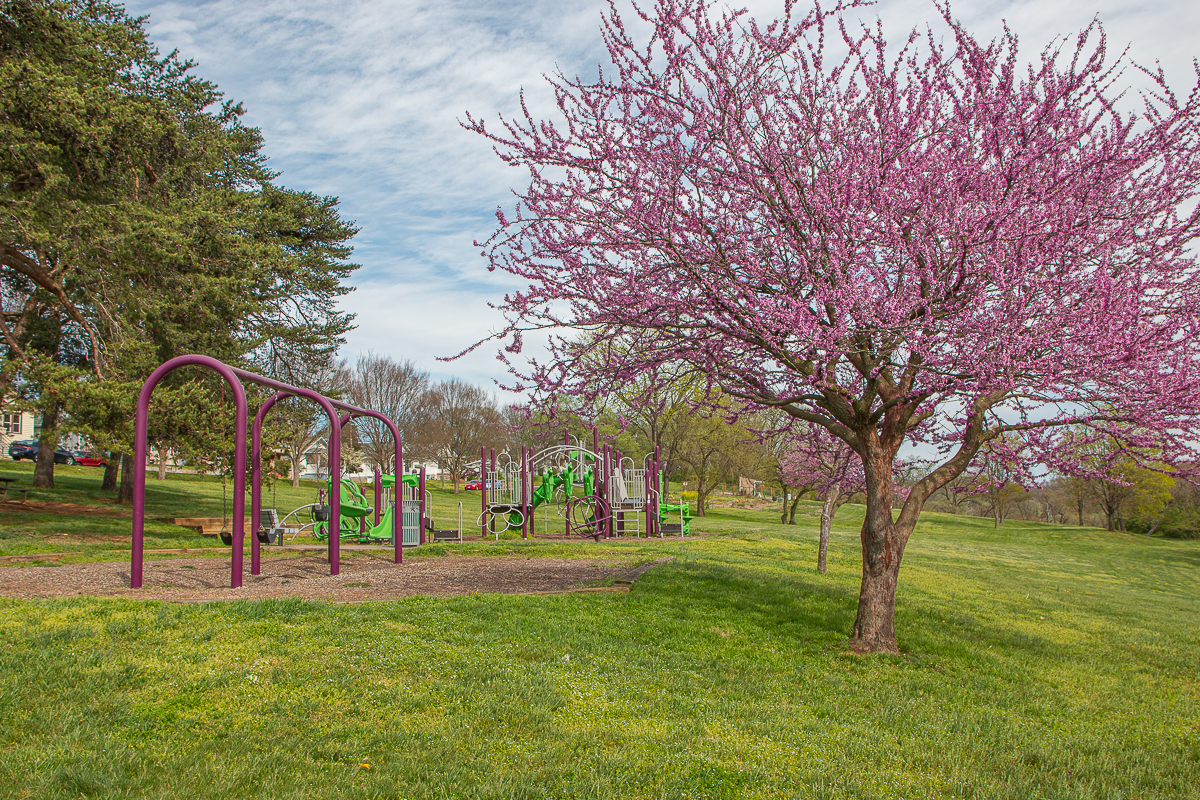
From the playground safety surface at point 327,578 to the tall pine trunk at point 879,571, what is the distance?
3.21m

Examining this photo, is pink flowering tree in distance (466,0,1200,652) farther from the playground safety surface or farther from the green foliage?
the green foliage

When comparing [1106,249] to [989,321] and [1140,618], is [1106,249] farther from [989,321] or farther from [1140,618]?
[1140,618]

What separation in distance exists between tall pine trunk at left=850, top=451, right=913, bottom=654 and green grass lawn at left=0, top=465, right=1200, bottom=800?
302mm

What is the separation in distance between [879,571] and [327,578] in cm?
682

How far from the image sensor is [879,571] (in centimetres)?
757

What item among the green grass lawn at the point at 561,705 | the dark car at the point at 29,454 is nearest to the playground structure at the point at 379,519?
the green grass lawn at the point at 561,705

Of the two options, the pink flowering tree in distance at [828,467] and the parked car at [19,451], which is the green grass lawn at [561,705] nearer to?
the pink flowering tree in distance at [828,467]

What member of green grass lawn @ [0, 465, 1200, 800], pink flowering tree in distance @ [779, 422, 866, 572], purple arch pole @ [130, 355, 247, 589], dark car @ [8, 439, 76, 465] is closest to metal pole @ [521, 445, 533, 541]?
pink flowering tree in distance @ [779, 422, 866, 572]

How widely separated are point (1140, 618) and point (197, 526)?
67.2 feet

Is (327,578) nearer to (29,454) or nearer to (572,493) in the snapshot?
(572,493)

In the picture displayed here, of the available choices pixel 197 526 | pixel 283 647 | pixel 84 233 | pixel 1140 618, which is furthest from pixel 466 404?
pixel 283 647

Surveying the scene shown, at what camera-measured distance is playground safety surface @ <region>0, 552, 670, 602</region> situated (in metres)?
7.58

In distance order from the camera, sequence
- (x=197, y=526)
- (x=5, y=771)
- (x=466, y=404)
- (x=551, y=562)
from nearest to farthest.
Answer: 1. (x=5, y=771)
2. (x=551, y=562)
3. (x=197, y=526)
4. (x=466, y=404)

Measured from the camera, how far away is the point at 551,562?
12.8 metres
